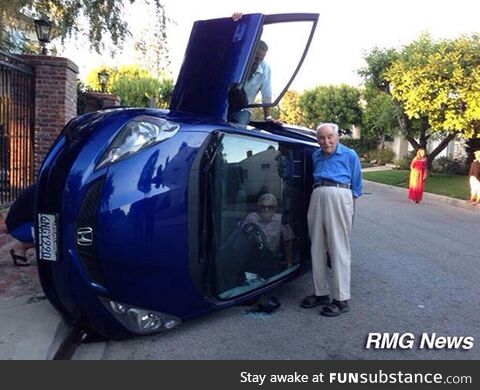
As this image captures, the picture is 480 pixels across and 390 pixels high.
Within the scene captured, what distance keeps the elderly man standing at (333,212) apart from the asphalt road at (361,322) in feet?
1.00

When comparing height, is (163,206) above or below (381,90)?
below

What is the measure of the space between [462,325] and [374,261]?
2.43 m

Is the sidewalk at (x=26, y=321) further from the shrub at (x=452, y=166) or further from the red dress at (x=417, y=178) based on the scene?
the shrub at (x=452, y=166)

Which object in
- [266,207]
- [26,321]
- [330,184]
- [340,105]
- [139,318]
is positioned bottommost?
[26,321]

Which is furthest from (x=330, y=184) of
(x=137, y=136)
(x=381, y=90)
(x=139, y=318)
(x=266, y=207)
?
(x=381, y=90)

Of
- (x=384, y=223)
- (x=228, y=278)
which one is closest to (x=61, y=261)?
(x=228, y=278)

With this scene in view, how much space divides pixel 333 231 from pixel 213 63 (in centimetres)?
172

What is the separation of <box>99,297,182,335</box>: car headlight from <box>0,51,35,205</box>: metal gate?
4.83 meters

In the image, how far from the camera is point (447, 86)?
19.5 meters

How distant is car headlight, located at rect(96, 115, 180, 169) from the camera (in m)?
3.31

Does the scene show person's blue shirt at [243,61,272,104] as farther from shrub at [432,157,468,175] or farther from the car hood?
shrub at [432,157,468,175]

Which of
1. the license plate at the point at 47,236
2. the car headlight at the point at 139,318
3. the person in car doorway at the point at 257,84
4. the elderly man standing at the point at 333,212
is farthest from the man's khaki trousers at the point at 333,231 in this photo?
the license plate at the point at 47,236

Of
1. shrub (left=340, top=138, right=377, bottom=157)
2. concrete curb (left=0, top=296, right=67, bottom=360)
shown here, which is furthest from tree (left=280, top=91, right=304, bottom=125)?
concrete curb (left=0, top=296, right=67, bottom=360)

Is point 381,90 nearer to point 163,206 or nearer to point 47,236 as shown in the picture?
point 163,206
